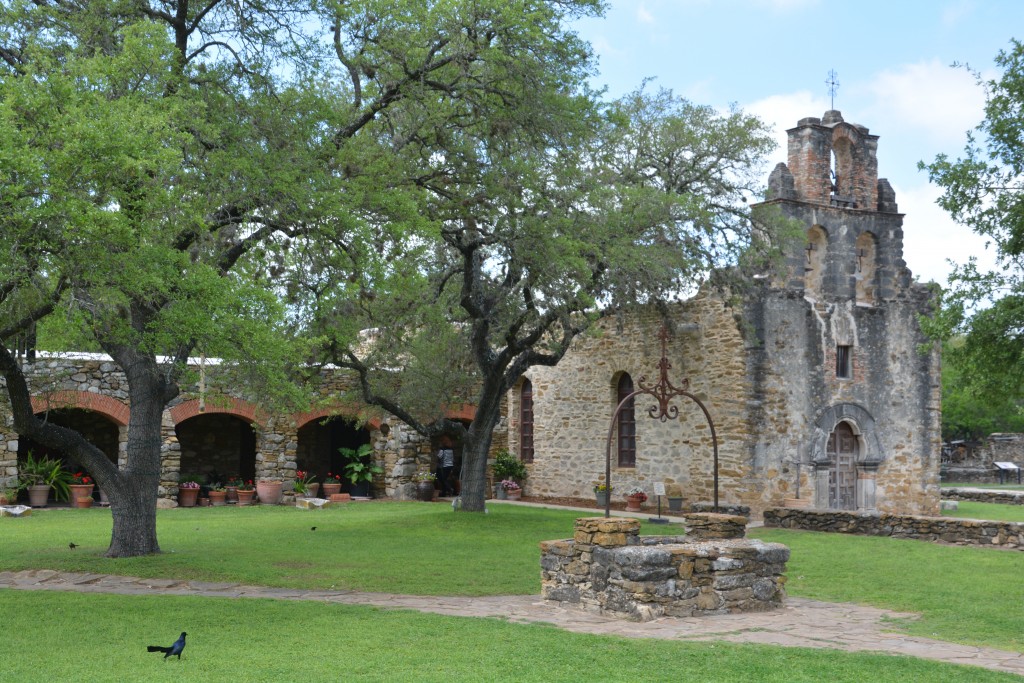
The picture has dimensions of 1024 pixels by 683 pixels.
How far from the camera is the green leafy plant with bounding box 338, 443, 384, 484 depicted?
24734mm

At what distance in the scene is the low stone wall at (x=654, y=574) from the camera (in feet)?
30.7

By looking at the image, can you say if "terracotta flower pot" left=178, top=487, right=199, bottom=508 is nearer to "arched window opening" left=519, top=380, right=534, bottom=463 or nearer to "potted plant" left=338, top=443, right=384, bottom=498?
"potted plant" left=338, top=443, right=384, bottom=498

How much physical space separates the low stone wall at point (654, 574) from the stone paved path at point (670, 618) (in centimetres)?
17

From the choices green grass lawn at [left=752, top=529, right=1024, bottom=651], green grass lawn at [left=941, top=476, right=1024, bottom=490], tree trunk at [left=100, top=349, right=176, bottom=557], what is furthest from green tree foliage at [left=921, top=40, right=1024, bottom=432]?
green grass lawn at [left=941, top=476, right=1024, bottom=490]

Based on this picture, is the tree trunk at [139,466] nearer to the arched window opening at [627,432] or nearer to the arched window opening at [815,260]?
the arched window opening at [627,432]

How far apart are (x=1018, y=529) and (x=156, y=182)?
1300 cm

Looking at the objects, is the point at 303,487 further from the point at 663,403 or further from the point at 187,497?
the point at 663,403

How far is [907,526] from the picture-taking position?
672 inches

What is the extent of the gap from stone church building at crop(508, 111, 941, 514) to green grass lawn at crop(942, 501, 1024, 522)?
0.78m

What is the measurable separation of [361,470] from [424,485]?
5.15 feet

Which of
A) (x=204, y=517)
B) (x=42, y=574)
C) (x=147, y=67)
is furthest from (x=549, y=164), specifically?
(x=204, y=517)

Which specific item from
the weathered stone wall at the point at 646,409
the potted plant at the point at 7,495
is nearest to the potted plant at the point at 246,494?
the potted plant at the point at 7,495

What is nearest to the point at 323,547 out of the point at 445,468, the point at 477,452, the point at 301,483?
the point at 477,452

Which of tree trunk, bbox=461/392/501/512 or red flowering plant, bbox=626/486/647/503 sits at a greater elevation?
tree trunk, bbox=461/392/501/512
